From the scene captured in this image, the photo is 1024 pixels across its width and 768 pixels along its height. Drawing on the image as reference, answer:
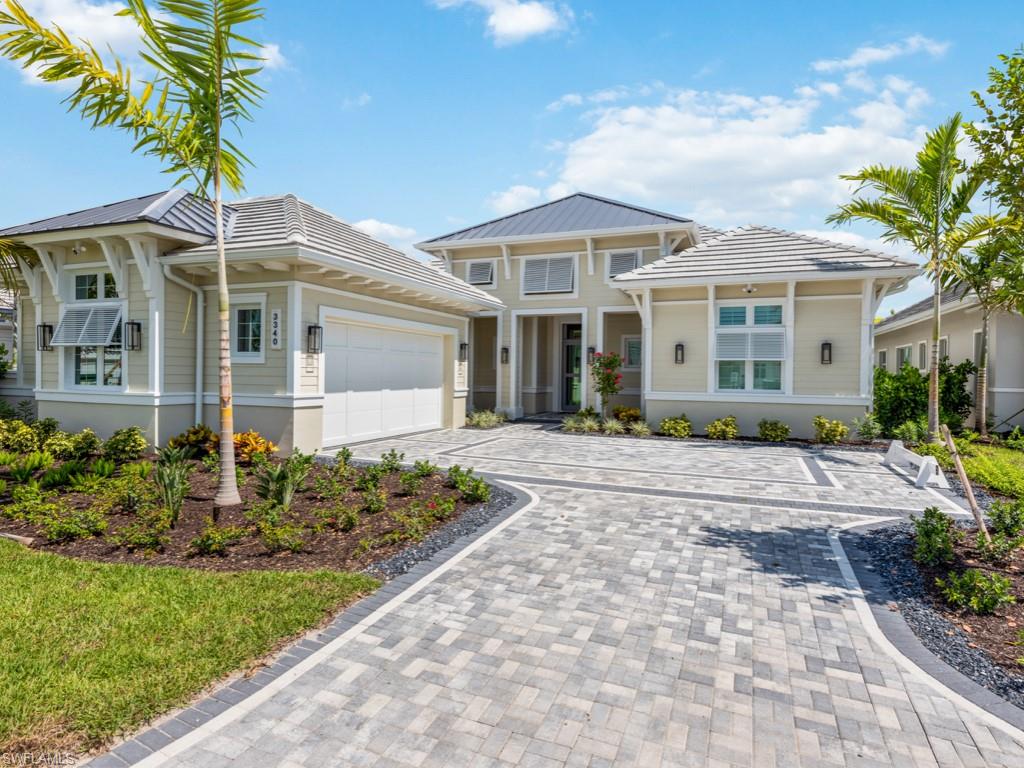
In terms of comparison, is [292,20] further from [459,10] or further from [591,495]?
[591,495]

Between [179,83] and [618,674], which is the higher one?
[179,83]

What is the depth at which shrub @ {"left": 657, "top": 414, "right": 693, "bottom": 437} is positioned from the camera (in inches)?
542

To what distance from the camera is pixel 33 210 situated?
13094mm

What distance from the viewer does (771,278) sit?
1284cm

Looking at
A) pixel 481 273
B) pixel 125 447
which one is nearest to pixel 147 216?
pixel 125 447

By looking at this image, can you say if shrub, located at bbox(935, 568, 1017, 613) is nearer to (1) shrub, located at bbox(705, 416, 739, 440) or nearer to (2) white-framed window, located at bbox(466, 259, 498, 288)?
(1) shrub, located at bbox(705, 416, 739, 440)

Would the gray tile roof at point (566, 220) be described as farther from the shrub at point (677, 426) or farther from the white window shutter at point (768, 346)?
the shrub at point (677, 426)

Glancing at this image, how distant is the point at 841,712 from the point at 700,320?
11.9 metres

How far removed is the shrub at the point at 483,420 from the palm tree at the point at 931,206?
32.8ft

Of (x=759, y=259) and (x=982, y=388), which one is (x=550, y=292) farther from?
(x=982, y=388)

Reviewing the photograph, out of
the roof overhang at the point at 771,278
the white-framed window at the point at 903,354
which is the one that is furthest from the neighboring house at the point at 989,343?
the roof overhang at the point at 771,278

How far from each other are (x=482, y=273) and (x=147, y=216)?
9883mm

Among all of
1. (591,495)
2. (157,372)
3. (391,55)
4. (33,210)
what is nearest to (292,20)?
(391,55)

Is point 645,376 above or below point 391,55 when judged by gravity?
below
